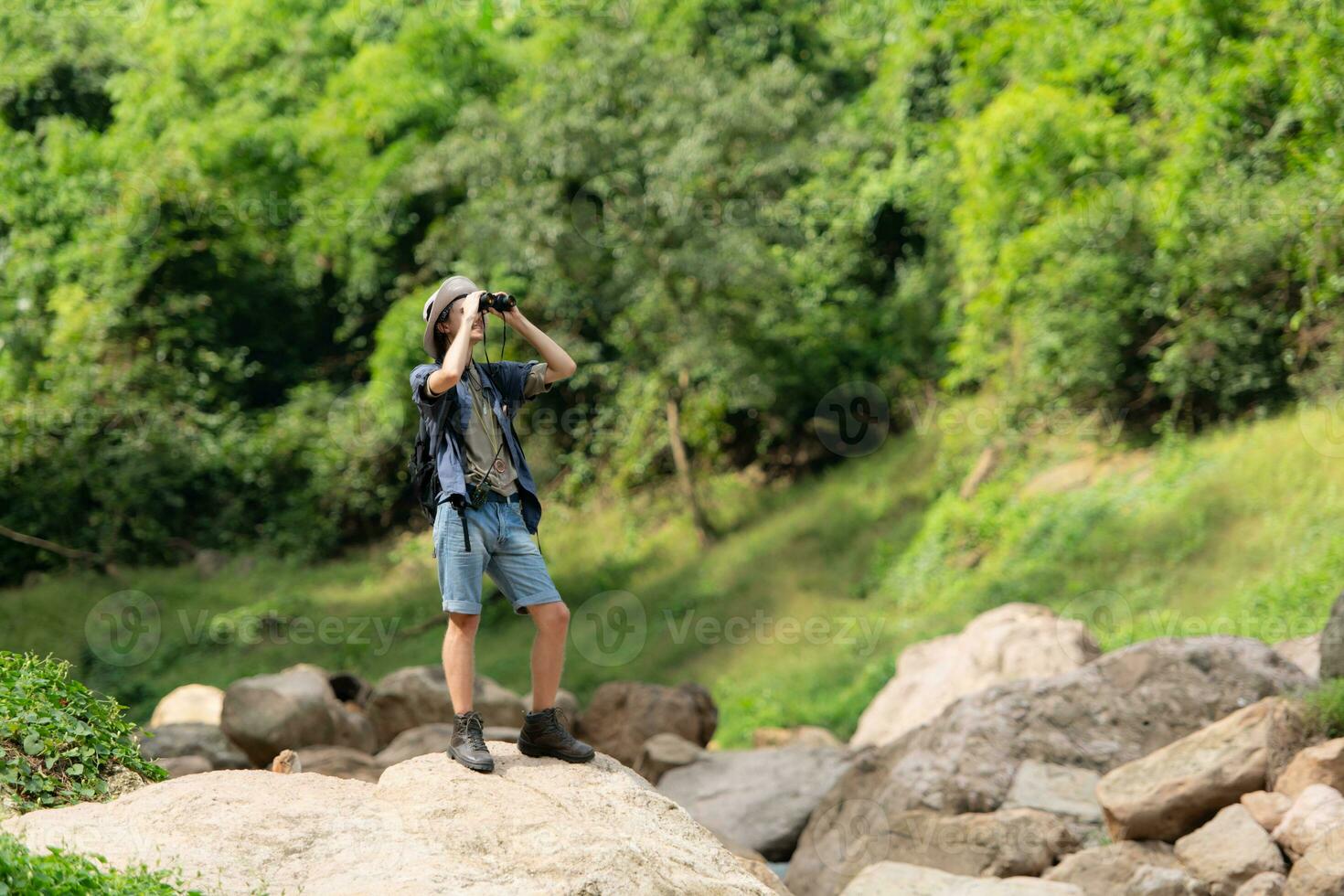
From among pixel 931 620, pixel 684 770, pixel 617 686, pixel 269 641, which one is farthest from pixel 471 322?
pixel 269 641

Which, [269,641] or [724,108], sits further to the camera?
[269,641]

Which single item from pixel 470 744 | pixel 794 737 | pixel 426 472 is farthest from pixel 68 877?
pixel 794 737

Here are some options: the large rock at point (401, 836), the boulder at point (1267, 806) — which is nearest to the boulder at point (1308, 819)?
the boulder at point (1267, 806)

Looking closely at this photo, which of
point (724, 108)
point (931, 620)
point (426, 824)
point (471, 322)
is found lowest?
point (931, 620)

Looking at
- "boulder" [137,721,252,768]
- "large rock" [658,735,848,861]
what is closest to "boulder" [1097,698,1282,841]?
"large rock" [658,735,848,861]

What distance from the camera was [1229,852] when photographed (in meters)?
8.59

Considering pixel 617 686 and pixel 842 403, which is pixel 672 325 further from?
pixel 617 686

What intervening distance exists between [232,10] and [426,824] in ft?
84.5

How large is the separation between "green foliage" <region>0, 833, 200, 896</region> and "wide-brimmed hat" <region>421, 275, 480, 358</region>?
7.48ft

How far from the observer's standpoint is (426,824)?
198 inches

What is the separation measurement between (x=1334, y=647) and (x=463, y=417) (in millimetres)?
6900

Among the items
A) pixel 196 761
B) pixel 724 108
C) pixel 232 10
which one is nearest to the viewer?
pixel 196 761

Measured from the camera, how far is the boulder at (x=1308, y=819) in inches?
323

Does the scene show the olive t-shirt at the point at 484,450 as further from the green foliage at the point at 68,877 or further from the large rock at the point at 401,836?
the green foliage at the point at 68,877
